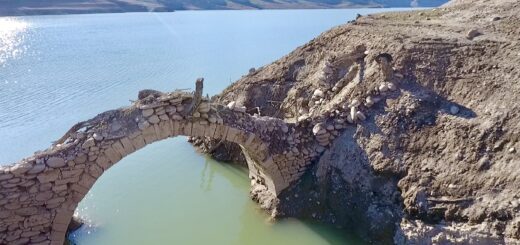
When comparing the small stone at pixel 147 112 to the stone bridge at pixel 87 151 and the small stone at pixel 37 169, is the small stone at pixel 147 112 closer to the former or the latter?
the stone bridge at pixel 87 151

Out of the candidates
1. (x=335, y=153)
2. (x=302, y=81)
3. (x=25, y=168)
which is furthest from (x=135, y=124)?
(x=302, y=81)

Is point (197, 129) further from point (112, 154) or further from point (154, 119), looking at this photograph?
point (112, 154)

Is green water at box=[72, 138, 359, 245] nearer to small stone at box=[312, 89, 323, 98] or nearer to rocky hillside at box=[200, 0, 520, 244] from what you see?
rocky hillside at box=[200, 0, 520, 244]

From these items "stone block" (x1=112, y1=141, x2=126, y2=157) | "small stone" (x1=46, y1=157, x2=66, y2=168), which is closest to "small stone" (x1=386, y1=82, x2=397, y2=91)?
"stone block" (x1=112, y1=141, x2=126, y2=157)

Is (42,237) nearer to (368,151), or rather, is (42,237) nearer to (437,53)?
(368,151)

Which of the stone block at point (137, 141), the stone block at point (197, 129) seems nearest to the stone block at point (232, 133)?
the stone block at point (197, 129)

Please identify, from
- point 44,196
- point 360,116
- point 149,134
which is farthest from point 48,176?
point 360,116
